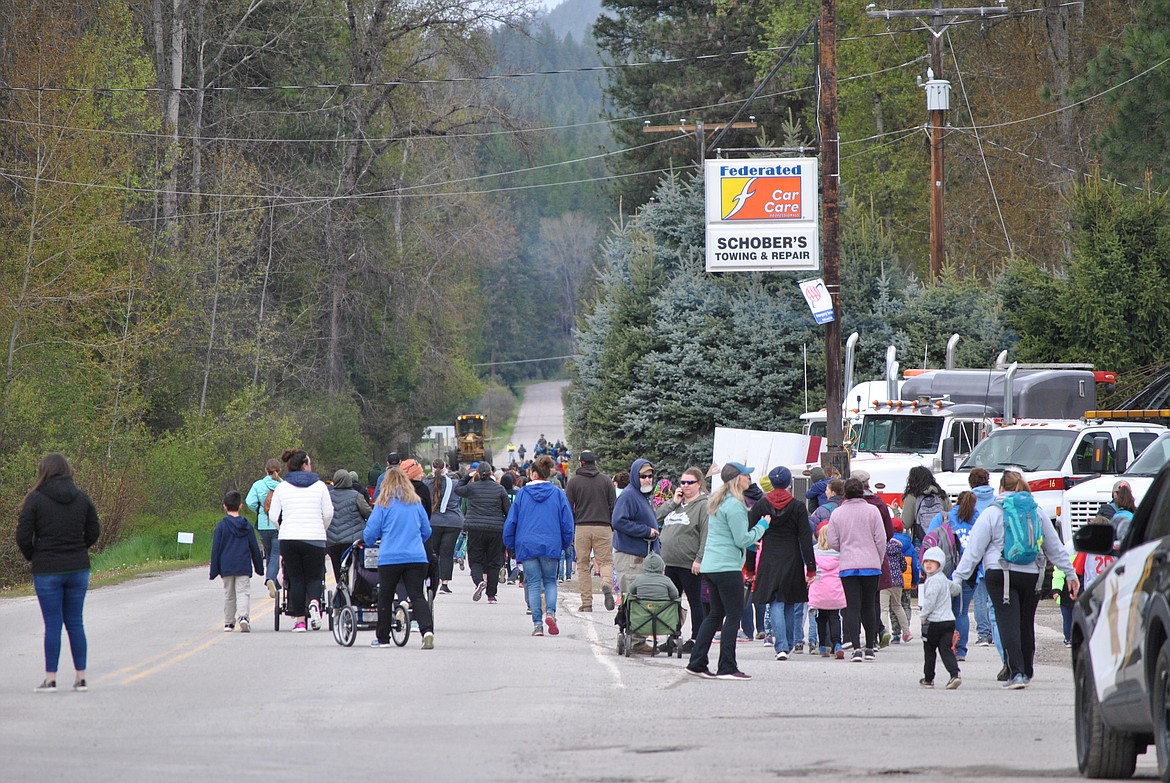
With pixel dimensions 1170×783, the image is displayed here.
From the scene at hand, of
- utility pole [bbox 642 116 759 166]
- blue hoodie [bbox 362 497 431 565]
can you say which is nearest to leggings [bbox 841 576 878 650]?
blue hoodie [bbox 362 497 431 565]

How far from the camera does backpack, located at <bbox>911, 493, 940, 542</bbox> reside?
716 inches

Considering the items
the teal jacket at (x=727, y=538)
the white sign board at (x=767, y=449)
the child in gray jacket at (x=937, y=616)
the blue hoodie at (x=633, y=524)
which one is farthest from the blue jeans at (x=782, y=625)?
the white sign board at (x=767, y=449)

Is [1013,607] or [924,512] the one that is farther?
[924,512]

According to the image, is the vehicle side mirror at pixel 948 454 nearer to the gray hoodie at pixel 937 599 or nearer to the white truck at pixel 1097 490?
the white truck at pixel 1097 490

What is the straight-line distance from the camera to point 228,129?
51188mm

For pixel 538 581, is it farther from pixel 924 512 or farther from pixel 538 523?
pixel 924 512

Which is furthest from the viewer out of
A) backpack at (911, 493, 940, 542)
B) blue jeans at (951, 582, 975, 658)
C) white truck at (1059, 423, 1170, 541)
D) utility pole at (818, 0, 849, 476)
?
utility pole at (818, 0, 849, 476)

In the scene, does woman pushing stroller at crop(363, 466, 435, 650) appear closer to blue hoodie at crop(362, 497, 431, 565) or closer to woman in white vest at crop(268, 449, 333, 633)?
blue hoodie at crop(362, 497, 431, 565)

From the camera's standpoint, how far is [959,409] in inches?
1027

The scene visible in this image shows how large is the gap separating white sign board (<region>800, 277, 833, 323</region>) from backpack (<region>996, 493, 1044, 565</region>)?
12.0 meters

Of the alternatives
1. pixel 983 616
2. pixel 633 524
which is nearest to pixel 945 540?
pixel 983 616

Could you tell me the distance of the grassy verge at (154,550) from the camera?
3238cm

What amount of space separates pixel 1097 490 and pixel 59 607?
14.0 meters

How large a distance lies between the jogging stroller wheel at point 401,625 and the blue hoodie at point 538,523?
1.51m
